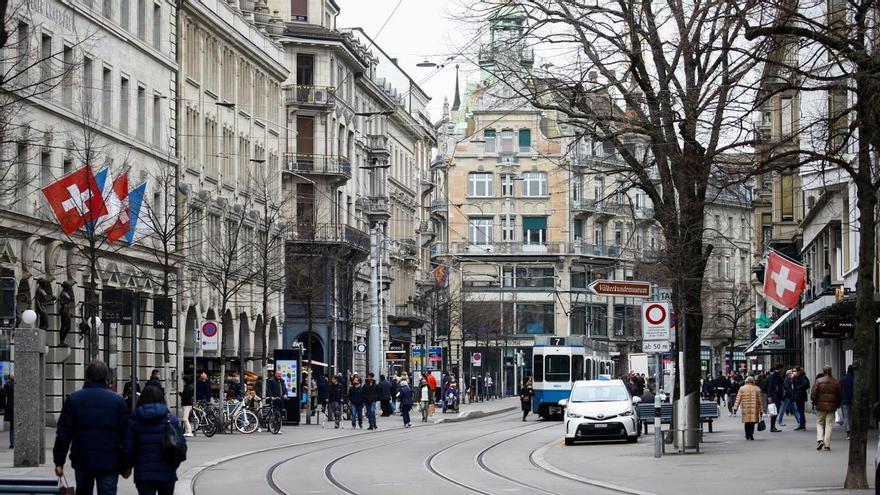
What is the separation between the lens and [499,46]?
3344cm

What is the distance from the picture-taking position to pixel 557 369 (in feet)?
210

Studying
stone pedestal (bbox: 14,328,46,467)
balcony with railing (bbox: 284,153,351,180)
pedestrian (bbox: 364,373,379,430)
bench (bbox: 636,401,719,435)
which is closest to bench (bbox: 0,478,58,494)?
stone pedestal (bbox: 14,328,46,467)

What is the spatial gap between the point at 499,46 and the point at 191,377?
29172mm

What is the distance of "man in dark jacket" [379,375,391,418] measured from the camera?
60.2 meters

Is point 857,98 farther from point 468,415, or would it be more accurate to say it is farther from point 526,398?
point 468,415

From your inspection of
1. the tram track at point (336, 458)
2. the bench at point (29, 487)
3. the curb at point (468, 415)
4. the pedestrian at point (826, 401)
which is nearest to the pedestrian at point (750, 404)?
the pedestrian at point (826, 401)

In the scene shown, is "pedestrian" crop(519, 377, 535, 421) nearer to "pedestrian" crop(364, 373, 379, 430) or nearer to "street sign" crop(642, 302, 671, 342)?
"pedestrian" crop(364, 373, 379, 430)

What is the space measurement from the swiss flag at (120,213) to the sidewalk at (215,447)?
16.9 ft

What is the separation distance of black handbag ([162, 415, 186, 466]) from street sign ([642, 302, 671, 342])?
692 inches

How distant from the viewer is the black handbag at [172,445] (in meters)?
15.1

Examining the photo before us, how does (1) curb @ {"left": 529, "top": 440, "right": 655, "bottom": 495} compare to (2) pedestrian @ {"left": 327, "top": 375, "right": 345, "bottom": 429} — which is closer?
(1) curb @ {"left": 529, "top": 440, "right": 655, "bottom": 495}

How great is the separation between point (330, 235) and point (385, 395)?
71.1 ft

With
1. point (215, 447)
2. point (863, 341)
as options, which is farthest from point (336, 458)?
point (863, 341)

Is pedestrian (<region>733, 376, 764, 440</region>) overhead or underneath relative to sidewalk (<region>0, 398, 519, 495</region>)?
overhead
